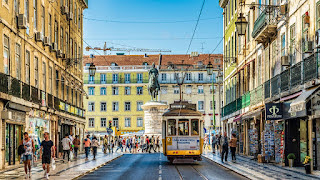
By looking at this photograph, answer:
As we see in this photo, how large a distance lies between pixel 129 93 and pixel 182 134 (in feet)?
250

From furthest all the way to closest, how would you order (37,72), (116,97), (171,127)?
(116,97) → (37,72) → (171,127)

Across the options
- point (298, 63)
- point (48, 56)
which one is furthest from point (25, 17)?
point (298, 63)

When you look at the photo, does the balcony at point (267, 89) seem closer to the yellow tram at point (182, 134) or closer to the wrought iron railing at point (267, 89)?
the wrought iron railing at point (267, 89)

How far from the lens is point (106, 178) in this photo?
20.8 metres

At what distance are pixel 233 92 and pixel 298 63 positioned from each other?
24710mm

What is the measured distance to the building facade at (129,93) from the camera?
345 feet

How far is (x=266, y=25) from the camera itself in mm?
30000

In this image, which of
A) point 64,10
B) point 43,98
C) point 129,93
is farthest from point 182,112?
point 129,93

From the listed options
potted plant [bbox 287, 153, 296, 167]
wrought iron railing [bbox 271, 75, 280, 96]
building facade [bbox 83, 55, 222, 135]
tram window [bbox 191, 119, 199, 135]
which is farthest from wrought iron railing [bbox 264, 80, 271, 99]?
building facade [bbox 83, 55, 222, 135]

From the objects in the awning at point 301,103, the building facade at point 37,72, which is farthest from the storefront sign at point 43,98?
the awning at point 301,103

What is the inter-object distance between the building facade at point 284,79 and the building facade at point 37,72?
12.0 metres

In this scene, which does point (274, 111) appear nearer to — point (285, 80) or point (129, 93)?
point (285, 80)

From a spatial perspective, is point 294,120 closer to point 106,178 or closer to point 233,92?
point 106,178

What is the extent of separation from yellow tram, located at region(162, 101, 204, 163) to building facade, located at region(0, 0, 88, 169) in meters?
7.54
